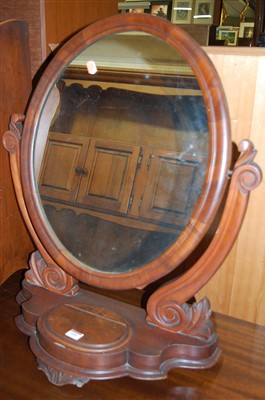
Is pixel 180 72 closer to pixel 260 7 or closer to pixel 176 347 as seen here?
pixel 176 347

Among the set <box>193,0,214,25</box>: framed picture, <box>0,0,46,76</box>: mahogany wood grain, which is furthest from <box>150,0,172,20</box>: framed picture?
<box>0,0,46,76</box>: mahogany wood grain

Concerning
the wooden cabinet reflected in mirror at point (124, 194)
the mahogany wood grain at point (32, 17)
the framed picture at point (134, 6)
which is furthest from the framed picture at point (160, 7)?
the wooden cabinet reflected in mirror at point (124, 194)

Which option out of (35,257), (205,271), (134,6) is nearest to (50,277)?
(35,257)

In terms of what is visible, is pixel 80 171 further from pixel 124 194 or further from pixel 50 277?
pixel 50 277

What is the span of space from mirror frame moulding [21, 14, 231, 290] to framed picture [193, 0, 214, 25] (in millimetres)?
1787

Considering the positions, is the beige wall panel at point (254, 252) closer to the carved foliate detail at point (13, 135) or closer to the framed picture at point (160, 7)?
the carved foliate detail at point (13, 135)

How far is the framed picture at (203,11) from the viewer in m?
2.26

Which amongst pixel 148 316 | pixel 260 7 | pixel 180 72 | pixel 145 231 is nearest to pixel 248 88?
pixel 180 72

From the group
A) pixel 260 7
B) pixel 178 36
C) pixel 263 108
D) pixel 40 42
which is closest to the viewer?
pixel 178 36

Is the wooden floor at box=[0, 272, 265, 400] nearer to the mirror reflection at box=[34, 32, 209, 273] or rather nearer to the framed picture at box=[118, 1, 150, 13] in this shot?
the mirror reflection at box=[34, 32, 209, 273]

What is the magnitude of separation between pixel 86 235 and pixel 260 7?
1.55m

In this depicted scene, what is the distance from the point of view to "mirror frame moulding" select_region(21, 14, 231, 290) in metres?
0.56

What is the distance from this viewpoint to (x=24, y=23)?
0.83 metres

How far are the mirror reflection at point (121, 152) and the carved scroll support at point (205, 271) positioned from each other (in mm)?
49
